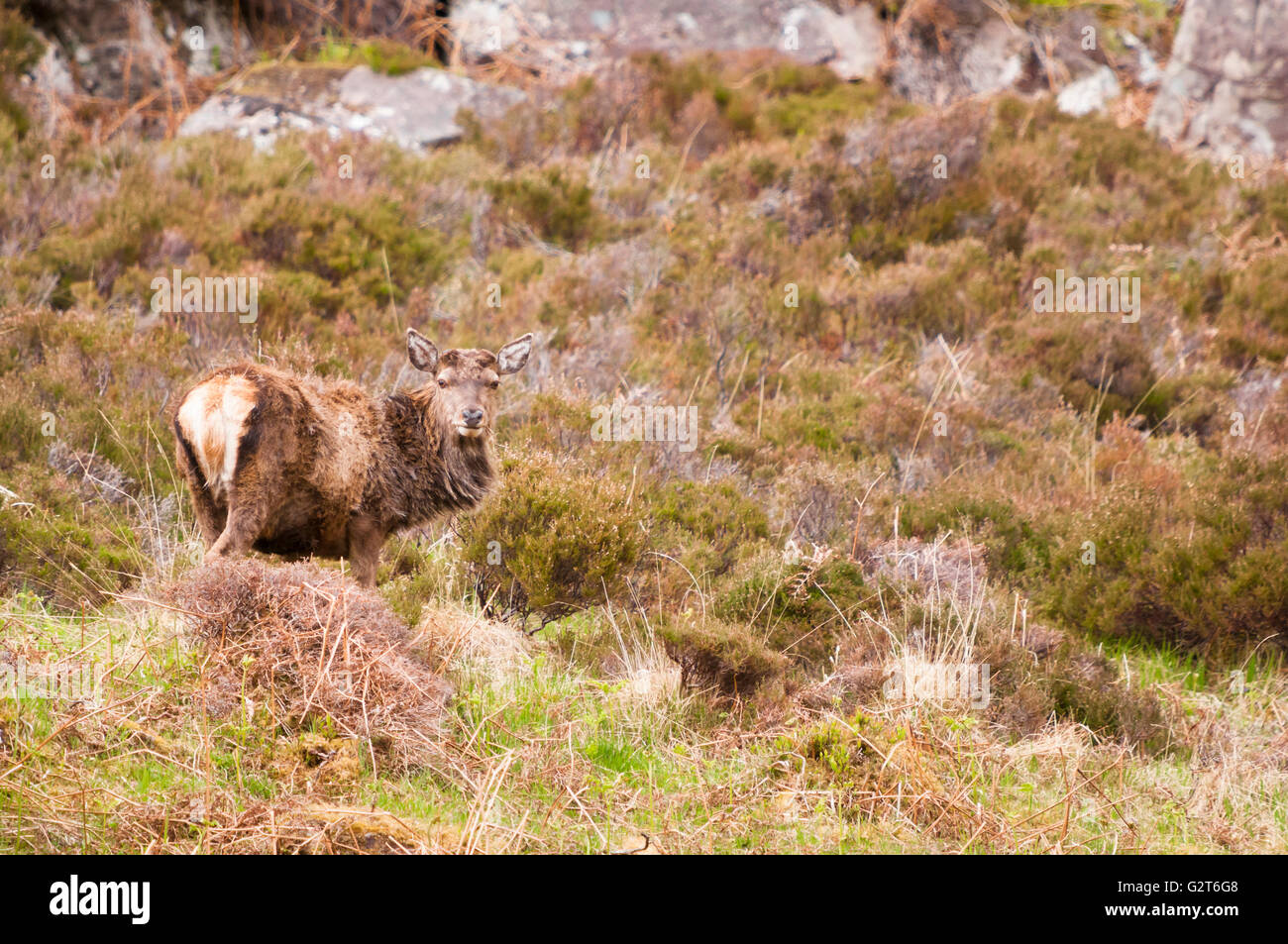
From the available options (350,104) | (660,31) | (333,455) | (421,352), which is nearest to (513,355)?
(421,352)

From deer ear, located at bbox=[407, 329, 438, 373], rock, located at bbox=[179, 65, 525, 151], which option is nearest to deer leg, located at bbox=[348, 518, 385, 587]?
deer ear, located at bbox=[407, 329, 438, 373]

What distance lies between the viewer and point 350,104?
1664 cm

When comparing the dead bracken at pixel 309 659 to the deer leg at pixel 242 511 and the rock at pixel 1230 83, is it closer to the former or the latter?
the deer leg at pixel 242 511

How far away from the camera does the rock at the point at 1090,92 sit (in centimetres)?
1905

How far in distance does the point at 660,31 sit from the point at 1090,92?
6685mm

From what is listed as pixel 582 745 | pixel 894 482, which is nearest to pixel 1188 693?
pixel 894 482

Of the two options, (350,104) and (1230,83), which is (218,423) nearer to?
(350,104)

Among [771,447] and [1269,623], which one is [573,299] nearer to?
[771,447]

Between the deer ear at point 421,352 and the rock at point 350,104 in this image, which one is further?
the rock at point 350,104

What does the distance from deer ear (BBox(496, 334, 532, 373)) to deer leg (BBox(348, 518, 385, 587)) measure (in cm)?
122

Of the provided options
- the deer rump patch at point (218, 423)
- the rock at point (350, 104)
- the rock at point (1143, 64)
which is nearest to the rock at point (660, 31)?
the rock at point (350, 104)

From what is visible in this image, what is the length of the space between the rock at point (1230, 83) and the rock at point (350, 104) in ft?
31.0

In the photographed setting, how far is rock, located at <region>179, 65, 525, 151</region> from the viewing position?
16.0 m

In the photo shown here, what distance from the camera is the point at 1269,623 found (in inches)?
315
